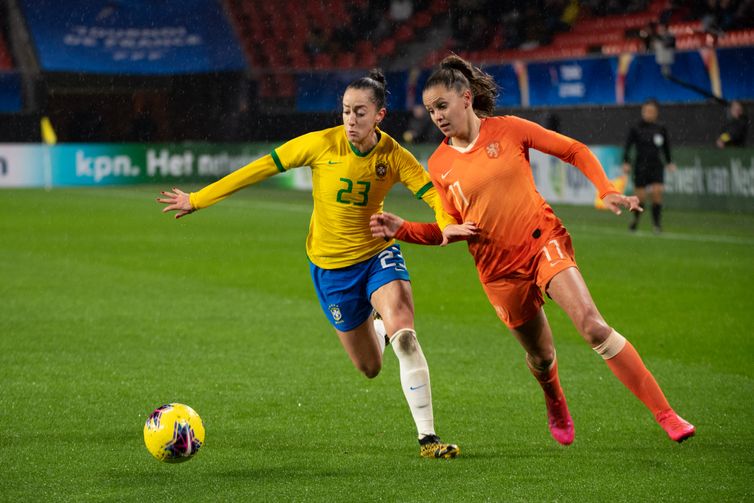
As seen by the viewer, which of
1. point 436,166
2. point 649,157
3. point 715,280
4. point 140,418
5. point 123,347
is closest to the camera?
point 436,166

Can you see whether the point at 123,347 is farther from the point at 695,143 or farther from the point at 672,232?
the point at 695,143

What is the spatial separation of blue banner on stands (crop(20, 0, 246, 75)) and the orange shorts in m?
30.7

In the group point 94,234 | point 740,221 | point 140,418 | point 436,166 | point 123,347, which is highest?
point 436,166

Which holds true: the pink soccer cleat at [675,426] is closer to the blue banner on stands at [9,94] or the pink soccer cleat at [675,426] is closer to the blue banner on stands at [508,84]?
the blue banner on stands at [508,84]

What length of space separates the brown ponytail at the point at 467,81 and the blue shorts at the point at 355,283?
980 millimetres

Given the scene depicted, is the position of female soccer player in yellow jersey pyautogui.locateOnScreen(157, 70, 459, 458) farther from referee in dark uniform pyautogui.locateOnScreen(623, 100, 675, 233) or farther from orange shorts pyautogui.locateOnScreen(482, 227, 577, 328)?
→ referee in dark uniform pyautogui.locateOnScreen(623, 100, 675, 233)

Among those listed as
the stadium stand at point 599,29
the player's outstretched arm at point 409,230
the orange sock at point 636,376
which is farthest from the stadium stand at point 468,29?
the orange sock at point 636,376

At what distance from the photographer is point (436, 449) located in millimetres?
6066

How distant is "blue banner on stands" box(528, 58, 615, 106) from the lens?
26.3m

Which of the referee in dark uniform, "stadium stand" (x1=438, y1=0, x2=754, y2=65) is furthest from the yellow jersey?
"stadium stand" (x1=438, y1=0, x2=754, y2=65)

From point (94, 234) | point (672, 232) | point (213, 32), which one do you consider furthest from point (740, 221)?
point (213, 32)

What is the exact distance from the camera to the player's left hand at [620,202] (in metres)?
5.77

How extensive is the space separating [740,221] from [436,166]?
Answer: 15.3 m

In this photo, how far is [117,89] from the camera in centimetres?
3641
